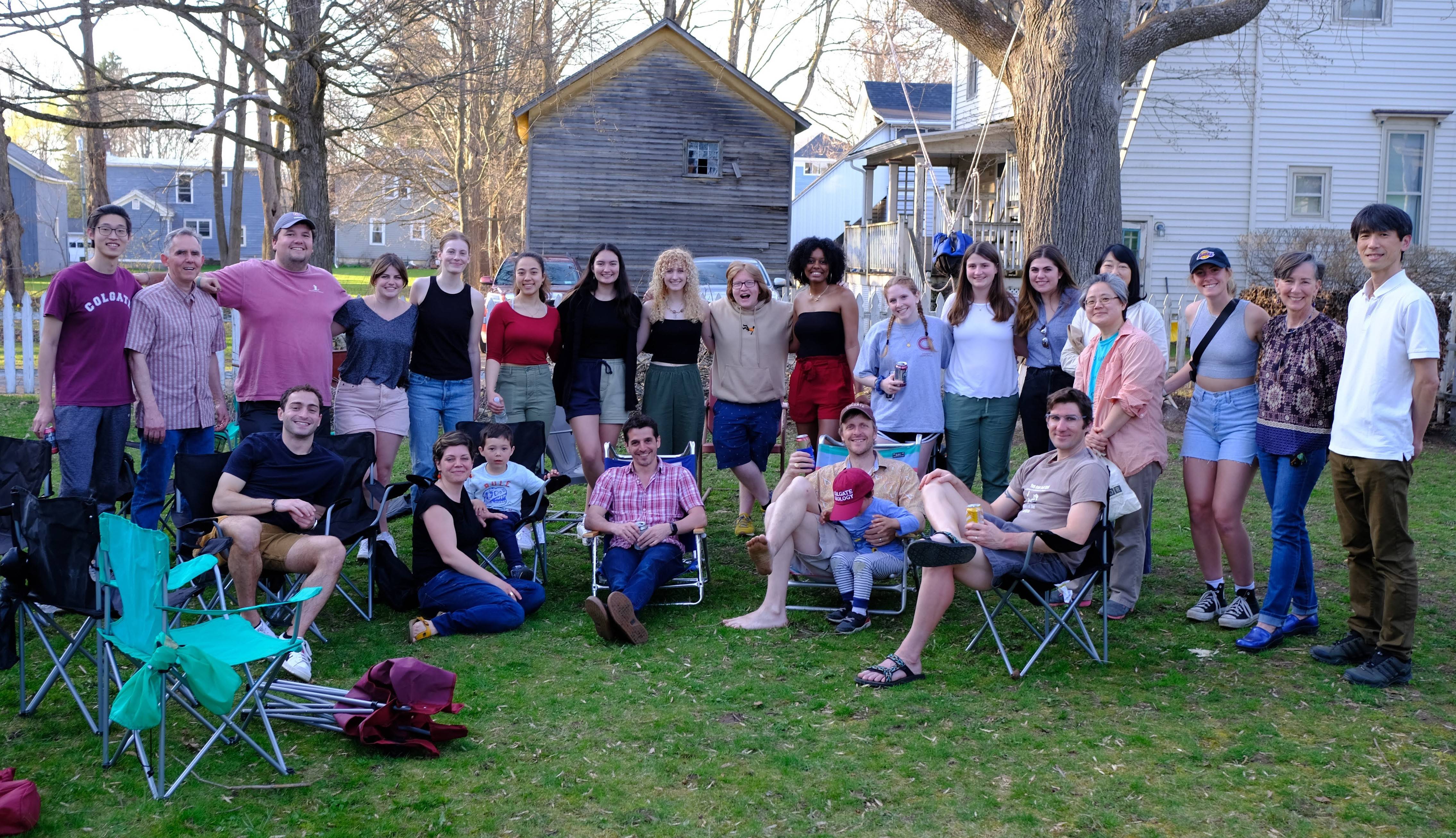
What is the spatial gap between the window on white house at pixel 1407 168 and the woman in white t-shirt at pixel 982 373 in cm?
1426

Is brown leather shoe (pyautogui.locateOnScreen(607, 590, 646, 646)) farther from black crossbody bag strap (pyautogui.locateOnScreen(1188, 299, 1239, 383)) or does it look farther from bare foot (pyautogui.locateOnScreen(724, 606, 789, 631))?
black crossbody bag strap (pyautogui.locateOnScreen(1188, 299, 1239, 383))

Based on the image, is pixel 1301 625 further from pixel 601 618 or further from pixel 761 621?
pixel 601 618

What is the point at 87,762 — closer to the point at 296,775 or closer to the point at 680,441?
the point at 296,775

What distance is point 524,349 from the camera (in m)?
6.10

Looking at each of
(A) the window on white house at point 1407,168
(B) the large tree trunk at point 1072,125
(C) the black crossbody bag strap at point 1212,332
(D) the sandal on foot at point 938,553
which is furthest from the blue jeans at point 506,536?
(A) the window on white house at point 1407,168

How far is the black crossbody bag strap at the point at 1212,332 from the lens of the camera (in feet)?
16.0

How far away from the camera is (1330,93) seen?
16531 mm

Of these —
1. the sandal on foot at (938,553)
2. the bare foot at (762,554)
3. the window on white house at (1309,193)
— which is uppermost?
the window on white house at (1309,193)

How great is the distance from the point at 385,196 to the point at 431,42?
58.5 ft

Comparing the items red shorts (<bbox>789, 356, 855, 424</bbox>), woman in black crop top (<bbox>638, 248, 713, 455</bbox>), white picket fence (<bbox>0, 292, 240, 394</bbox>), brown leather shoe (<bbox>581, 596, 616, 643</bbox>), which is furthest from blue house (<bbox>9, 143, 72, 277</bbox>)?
brown leather shoe (<bbox>581, 596, 616, 643</bbox>)

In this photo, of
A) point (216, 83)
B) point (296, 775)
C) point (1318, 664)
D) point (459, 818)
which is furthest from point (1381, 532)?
point (216, 83)

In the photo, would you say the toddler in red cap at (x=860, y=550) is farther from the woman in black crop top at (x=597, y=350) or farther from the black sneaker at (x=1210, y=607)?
the woman in black crop top at (x=597, y=350)

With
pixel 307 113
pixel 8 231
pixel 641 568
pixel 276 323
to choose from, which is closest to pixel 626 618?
pixel 641 568

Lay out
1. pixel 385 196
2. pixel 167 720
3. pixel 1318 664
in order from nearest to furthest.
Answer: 1. pixel 167 720
2. pixel 1318 664
3. pixel 385 196
